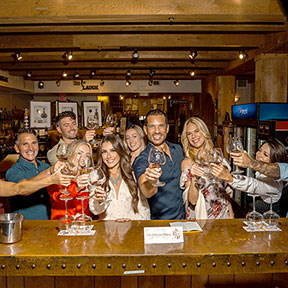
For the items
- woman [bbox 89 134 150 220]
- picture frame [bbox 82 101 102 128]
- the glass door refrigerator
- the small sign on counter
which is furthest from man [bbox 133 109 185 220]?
picture frame [bbox 82 101 102 128]

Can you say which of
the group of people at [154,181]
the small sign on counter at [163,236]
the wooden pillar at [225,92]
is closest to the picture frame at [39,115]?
the group of people at [154,181]

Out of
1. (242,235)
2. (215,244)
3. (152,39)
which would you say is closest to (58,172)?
(215,244)

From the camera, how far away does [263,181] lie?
2.60 metres

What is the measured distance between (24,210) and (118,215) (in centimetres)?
105

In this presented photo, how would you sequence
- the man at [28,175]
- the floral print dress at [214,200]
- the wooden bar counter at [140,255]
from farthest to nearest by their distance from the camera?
the man at [28,175] < the floral print dress at [214,200] < the wooden bar counter at [140,255]

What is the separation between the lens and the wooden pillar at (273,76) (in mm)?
5812

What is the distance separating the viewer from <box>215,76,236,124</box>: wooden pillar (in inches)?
368

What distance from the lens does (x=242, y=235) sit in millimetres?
1932

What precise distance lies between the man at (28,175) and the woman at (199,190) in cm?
142

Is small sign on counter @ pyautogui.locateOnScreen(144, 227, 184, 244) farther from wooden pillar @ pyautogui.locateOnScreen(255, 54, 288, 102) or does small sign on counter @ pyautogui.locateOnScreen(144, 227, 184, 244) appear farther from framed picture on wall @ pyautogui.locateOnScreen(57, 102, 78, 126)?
wooden pillar @ pyautogui.locateOnScreen(255, 54, 288, 102)

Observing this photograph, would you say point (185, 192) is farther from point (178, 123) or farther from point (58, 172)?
point (178, 123)

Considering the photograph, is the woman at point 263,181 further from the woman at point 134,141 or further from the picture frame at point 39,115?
the picture frame at point 39,115

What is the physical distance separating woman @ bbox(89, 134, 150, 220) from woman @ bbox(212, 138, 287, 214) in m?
0.79

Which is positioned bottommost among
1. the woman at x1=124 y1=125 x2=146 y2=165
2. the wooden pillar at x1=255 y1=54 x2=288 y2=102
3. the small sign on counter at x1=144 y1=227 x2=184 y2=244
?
the small sign on counter at x1=144 y1=227 x2=184 y2=244
